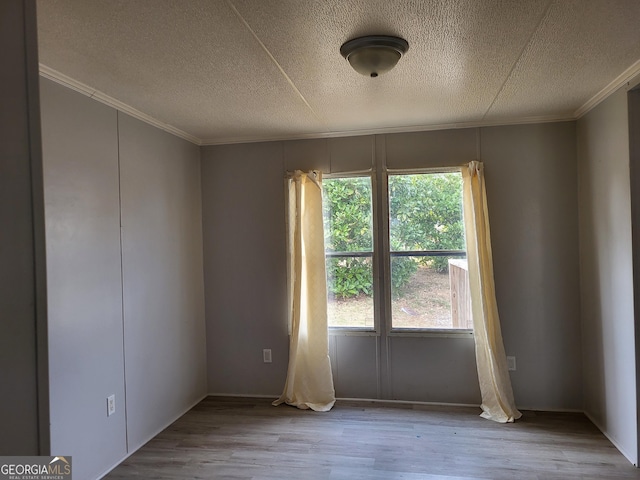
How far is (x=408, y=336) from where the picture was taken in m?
3.43

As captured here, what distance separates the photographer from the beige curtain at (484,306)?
3107 mm

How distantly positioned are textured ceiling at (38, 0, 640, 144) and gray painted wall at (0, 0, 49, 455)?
726 mm

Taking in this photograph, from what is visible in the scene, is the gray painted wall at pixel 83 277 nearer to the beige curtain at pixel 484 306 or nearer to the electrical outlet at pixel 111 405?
the electrical outlet at pixel 111 405

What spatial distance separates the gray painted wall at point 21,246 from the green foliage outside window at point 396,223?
2.69 metres

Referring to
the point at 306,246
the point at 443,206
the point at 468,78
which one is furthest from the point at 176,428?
the point at 468,78

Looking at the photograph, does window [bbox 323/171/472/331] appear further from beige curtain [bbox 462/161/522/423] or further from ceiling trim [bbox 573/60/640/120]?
ceiling trim [bbox 573/60/640/120]

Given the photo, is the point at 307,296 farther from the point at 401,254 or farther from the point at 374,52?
the point at 374,52

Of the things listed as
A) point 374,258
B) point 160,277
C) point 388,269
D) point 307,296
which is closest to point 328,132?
point 374,258

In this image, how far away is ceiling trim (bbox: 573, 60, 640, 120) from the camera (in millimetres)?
2248

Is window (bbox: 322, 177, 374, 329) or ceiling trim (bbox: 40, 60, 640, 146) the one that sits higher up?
ceiling trim (bbox: 40, 60, 640, 146)

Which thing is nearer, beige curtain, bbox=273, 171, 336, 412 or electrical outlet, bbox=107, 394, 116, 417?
electrical outlet, bbox=107, 394, 116, 417

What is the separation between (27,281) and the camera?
3.14 ft

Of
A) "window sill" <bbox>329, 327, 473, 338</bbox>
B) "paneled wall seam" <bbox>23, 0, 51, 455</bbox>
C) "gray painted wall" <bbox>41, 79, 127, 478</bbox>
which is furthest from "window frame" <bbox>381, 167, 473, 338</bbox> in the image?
"paneled wall seam" <bbox>23, 0, 51, 455</bbox>

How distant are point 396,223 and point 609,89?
5.56 ft
